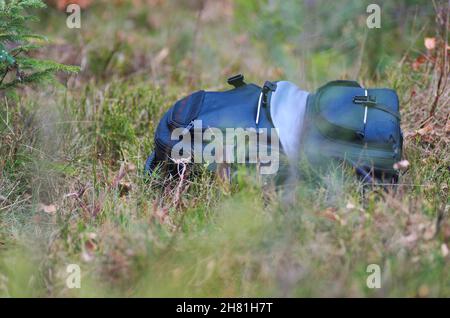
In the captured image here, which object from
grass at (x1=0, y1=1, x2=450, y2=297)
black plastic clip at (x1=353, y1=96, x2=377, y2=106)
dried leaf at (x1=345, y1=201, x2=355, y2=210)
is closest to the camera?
grass at (x1=0, y1=1, x2=450, y2=297)

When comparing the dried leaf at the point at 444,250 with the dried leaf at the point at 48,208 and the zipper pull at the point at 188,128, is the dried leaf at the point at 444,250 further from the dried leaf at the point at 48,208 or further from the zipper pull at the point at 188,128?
the dried leaf at the point at 48,208

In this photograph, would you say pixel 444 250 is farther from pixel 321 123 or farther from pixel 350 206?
pixel 321 123

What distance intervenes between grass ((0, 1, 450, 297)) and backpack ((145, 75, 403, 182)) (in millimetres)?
109

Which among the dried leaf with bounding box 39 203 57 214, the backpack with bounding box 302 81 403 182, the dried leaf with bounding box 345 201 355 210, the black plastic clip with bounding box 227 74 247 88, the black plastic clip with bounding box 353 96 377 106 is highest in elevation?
the black plastic clip with bounding box 227 74 247 88

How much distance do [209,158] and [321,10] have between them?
2.67 metres

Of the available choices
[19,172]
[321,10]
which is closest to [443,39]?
[321,10]

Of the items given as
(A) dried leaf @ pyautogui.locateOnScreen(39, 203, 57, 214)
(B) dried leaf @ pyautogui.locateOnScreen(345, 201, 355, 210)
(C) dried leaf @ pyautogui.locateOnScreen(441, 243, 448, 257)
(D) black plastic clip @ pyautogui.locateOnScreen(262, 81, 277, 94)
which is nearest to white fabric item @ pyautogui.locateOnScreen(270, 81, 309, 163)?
(D) black plastic clip @ pyautogui.locateOnScreen(262, 81, 277, 94)

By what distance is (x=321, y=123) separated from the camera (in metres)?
2.79

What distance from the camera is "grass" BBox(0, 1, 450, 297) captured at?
2.20 m

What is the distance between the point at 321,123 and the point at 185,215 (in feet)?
2.41

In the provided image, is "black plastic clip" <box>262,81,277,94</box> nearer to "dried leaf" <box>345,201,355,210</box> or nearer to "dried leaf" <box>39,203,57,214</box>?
"dried leaf" <box>345,201,355,210</box>

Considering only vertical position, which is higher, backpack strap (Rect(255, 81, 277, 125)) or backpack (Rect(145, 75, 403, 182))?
backpack strap (Rect(255, 81, 277, 125))

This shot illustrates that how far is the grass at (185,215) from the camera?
7.22 feet

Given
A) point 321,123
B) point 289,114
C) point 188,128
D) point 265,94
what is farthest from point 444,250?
point 188,128
